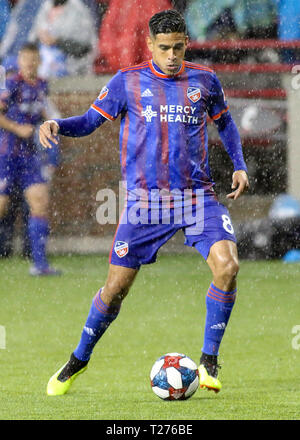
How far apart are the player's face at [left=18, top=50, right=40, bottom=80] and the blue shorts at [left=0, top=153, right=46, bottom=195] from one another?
754mm

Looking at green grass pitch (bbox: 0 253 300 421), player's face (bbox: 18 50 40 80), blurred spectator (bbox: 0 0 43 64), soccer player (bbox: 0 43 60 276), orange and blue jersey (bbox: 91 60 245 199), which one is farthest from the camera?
blurred spectator (bbox: 0 0 43 64)

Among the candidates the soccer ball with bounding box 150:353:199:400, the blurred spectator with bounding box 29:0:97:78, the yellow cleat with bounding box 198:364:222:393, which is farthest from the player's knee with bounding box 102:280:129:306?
the blurred spectator with bounding box 29:0:97:78

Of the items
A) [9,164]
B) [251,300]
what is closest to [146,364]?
[251,300]

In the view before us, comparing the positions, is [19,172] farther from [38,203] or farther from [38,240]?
[38,240]

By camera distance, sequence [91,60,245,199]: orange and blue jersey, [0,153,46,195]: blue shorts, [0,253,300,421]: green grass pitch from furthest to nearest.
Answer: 1. [0,153,46,195]: blue shorts
2. [91,60,245,199]: orange and blue jersey
3. [0,253,300,421]: green grass pitch

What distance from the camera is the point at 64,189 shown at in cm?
1145

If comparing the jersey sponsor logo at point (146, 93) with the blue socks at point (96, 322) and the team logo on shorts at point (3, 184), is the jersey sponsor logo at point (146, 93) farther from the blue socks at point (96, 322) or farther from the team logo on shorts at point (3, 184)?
the team logo on shorts at point (3, 184)

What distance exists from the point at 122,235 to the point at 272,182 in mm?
6811

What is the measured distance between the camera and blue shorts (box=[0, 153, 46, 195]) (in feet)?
32.3

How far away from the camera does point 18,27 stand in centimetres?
1199

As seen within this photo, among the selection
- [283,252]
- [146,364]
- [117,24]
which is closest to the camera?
[146,364]

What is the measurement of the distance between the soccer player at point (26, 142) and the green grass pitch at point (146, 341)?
1.31ft

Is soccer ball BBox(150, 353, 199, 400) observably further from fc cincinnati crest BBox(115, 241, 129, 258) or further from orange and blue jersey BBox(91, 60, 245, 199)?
orange and blue jersey BBox(91, 60, 245, 199)

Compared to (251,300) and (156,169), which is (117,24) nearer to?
(251,300)
